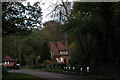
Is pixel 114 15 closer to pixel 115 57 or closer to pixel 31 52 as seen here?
pixel 115 57

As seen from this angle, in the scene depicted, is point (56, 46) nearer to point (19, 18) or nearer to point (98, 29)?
point (98, 29)

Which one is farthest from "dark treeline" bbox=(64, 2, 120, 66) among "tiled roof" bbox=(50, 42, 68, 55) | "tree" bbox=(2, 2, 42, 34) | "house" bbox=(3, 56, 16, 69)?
"tiled roof" bbox=(50, 42, 68, 55)

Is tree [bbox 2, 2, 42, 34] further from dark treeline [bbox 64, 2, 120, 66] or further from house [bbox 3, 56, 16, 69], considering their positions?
house [bbox 3, 56, 16, 69]

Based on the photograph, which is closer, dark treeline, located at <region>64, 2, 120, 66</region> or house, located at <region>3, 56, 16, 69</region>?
dark treeline, located at <region>64, 2, 120, 66</region>

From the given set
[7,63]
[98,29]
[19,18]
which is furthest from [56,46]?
[19,18]

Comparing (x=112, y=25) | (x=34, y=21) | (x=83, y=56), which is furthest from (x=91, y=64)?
(x=34, y=21)

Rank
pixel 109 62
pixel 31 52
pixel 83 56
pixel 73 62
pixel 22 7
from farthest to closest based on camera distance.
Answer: pixel 31 52, pixel 73 62, pixel 83 56, pixel 109 62, pixel 22 7

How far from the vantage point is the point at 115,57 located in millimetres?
24875

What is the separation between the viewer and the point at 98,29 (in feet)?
82.9

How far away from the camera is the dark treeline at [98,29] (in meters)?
23.9

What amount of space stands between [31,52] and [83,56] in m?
45.1

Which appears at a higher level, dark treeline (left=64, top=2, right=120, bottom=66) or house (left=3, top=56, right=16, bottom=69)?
dark treeline (left=64, top=2, right=120, bottom=66)

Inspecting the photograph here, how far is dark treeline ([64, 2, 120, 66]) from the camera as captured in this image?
23859 millimetres

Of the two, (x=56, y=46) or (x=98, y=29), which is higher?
(x=98, y=29)
